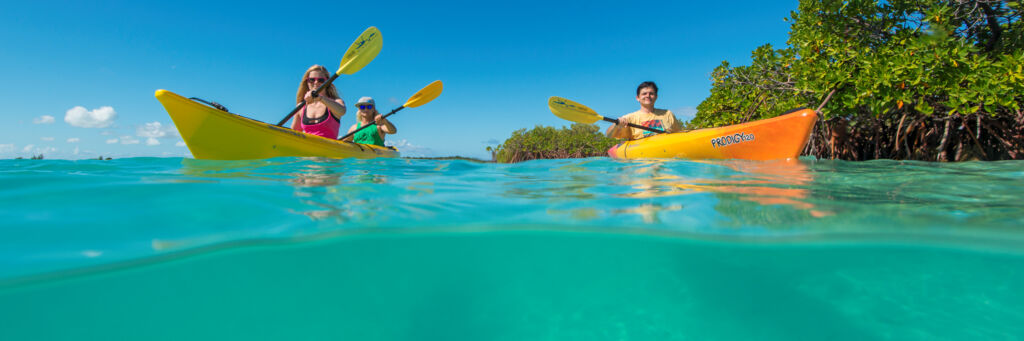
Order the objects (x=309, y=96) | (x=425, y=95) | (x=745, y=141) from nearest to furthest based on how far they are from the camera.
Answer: (x=745, y=141) < (x=309, y=96) < (x=425, y=95)

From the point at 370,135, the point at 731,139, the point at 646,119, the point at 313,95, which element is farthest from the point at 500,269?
the point at 370,135

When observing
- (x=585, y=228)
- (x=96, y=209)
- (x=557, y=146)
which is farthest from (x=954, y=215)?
(x=557, y=146)

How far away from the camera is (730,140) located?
5969mm

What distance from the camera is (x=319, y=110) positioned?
Result: 23.7ft

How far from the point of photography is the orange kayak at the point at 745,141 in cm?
541

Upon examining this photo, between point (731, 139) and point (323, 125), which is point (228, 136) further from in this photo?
point (731, 139)

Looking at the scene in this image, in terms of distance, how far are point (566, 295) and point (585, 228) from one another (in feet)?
1.21

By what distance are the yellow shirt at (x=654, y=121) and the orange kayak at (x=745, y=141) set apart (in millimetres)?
944

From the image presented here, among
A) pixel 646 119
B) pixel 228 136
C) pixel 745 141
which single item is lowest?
pixel 745 141

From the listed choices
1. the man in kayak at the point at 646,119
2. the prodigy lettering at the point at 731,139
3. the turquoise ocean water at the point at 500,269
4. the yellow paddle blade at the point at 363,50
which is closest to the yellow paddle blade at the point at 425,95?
the yellow paddle blade at the point at 363,50

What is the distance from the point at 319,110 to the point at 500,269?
6.76 m

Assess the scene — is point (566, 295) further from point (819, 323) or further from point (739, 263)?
point (819, 323)

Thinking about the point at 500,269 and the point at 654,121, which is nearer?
the point at 500,269

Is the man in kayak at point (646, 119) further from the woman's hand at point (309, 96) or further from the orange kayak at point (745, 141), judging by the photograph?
the woman's hand at point (309, 96)
